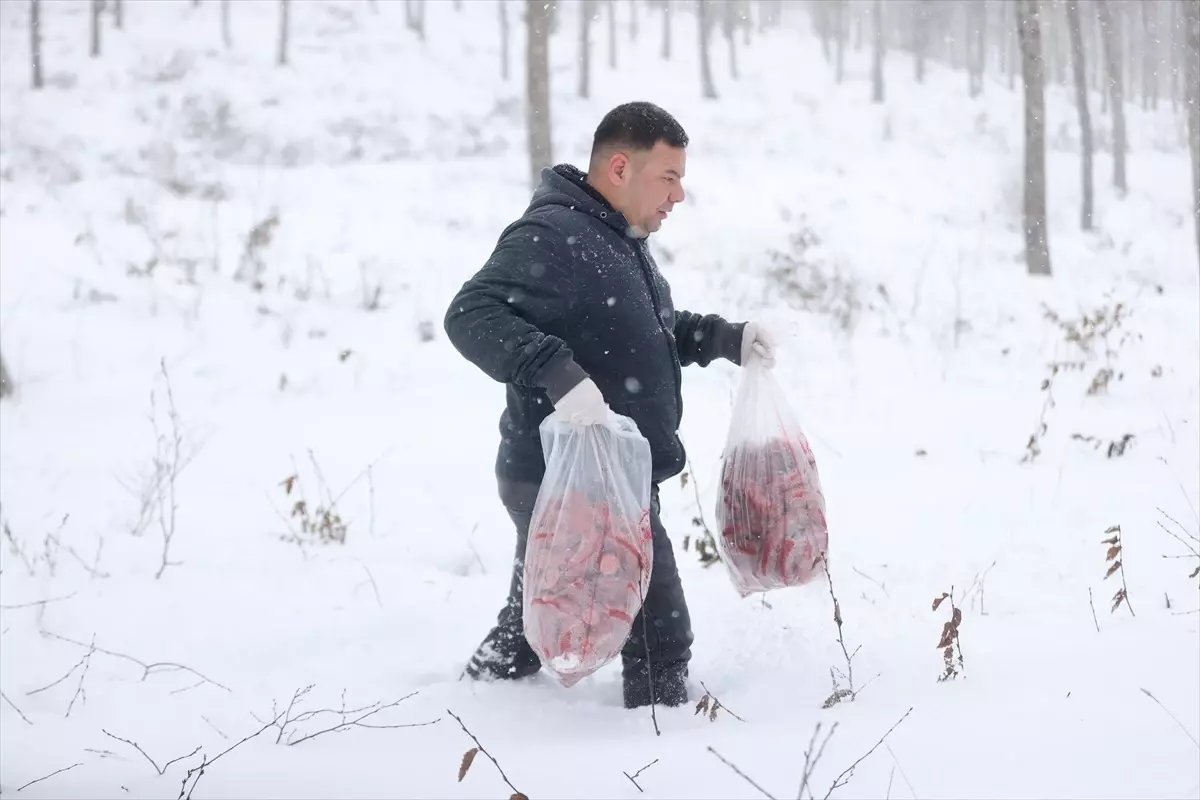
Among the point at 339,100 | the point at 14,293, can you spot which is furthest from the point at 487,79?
the point at 14,293

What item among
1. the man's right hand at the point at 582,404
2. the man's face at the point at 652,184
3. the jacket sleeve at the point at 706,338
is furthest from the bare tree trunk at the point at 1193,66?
the man's right hand at the point at 582,404

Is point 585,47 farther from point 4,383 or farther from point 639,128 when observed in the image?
point 639,128

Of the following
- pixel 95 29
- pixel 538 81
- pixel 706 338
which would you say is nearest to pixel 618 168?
pixel 706 338

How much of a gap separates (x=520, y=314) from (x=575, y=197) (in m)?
0.36

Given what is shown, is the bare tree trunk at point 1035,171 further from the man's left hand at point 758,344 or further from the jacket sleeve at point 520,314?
the jacket sleeve at point 520,314

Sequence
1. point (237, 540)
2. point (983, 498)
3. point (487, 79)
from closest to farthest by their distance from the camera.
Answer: point (237, 540) → point (983, 498) → point (487, 79)

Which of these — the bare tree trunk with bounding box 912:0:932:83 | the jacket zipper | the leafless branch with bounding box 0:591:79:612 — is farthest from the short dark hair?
the bare tree trunk with bounding box 912:0:932:83

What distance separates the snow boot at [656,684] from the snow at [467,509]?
47 mm

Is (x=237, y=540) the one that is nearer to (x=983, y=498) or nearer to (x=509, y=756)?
(x=509, y=756)

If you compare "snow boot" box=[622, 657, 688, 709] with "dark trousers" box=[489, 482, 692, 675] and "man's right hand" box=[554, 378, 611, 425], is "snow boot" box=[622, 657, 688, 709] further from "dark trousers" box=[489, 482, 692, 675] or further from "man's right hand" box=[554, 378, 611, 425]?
"man's right hand" box=[554, 378, 611, 425]

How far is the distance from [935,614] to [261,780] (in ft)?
6.67

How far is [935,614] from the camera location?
9.53 feet

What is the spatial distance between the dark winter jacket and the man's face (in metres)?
0.05

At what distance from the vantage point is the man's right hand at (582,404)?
190 centimetres
